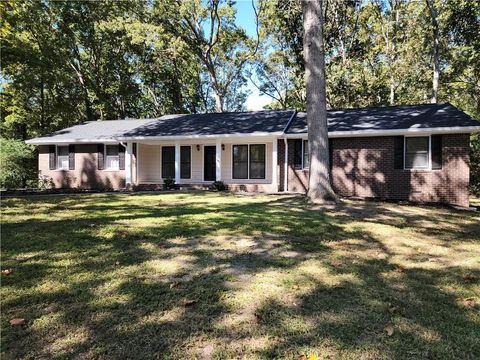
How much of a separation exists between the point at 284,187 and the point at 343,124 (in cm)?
364

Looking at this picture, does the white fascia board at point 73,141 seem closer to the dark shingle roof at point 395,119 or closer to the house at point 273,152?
the house at point 273,152

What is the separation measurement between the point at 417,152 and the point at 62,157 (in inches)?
692

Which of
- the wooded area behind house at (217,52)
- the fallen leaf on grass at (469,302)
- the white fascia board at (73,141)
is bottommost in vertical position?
the fallen leaf on grass at (469,302)

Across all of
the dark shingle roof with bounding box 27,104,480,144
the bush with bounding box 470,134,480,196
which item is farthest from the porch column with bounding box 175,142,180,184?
the bush with bounding box 470,134,480,196

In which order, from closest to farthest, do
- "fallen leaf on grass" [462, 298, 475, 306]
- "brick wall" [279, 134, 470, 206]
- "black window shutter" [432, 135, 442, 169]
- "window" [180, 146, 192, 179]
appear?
"fallen leaf on grass" [462, 298, 475, 306] → "brick wall" [279, 134, 470, 206] → "black window shutter" [432, 135, 442, 169] → "window" [180, 146, 192, 179]

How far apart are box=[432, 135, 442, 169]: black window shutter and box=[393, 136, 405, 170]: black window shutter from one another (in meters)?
1.03

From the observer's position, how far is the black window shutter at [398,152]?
13.3 meters

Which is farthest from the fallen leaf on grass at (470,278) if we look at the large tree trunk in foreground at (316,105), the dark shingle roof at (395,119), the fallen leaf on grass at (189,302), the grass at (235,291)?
the dark shingle roof at (395,119)

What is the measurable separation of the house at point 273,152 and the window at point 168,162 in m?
0.05

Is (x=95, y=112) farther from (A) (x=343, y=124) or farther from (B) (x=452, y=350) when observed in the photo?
(B) (x=452, y=350)

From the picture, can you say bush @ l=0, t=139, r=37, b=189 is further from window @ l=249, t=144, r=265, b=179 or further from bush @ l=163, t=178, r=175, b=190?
window @ l=249, t=144, r=265, b=179

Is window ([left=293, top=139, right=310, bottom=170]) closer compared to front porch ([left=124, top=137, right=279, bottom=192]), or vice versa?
window ([left=293, top=139, right=310, bottom=170])

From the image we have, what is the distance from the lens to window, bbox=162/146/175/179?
60.4 feet

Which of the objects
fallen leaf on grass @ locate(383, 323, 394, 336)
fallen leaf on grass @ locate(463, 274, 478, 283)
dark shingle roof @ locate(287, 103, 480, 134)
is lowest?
fallen leaf on grass @ locate(383, 323, 394, 336)
